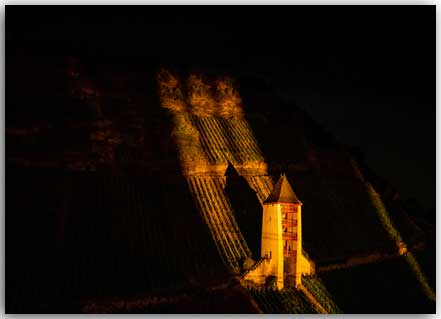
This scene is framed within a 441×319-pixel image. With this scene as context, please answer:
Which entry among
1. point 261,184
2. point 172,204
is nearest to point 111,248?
point 172,204

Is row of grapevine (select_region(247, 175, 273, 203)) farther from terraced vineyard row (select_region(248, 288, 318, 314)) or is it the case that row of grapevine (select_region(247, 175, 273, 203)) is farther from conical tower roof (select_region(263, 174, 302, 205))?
terraced vineyard row (select_region(248, 288, 318, 314))

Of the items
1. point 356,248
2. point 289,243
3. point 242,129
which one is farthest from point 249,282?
point 242,129

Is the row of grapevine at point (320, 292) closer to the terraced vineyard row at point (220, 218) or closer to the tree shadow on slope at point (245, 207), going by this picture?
the tree shadow on slope at point (245, 207)

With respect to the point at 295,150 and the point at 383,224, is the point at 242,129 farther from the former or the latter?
the point at 383,224

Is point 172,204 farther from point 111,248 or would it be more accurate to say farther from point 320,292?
point 320,292

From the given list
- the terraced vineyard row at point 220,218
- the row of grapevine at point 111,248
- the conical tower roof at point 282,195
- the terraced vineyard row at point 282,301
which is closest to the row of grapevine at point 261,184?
the terraced vineyard row at point 220,218
